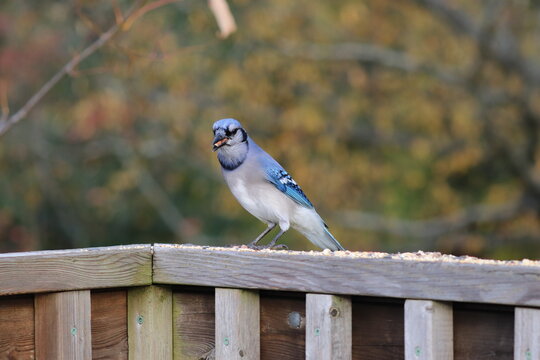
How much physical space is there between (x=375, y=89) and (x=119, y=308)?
9.06 metres

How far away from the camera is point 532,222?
1083 cm

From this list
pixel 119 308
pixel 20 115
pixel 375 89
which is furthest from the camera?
pixel 375 89

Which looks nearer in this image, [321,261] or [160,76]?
[321,261]

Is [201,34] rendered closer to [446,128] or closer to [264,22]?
[264,22]

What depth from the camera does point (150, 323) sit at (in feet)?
7.64

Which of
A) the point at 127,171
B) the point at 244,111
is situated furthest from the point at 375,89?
the point at 127,171

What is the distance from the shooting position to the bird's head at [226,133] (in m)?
3.49

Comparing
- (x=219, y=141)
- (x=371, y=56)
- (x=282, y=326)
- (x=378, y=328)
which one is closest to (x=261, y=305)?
→ (x=282, y=326)

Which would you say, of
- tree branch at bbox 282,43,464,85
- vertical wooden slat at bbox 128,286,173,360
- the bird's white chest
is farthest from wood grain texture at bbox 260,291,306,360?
tree branch at bbox 282,43,464,85

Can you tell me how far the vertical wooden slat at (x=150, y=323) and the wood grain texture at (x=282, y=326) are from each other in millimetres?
260

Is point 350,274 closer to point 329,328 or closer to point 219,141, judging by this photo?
point 329,328

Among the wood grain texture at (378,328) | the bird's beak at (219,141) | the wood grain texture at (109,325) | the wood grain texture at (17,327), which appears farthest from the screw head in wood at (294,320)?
the bird's beak at (219,141)

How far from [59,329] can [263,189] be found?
1.53 m

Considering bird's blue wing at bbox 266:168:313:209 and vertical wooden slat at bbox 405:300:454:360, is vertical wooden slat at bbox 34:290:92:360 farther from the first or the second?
bird's blue wing at bbox 266:168:313:209
